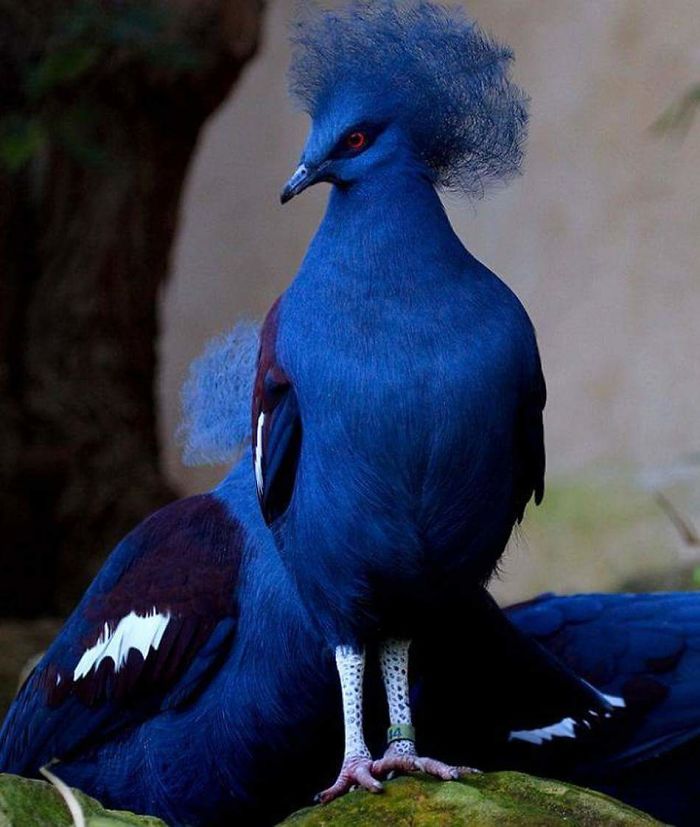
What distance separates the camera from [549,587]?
5246mm

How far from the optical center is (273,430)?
1.90m

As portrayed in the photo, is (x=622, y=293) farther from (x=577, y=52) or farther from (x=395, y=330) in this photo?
(x=395, y=330)

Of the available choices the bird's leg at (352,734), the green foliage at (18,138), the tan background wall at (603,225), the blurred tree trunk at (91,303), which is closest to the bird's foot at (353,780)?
the bird's leg at (352,734)

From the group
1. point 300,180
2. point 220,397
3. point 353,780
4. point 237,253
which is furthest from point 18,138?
point 237,253

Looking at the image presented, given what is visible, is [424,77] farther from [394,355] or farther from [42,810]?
[42,810]

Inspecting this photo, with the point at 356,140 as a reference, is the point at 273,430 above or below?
below

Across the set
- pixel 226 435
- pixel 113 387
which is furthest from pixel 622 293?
pixel 226 435

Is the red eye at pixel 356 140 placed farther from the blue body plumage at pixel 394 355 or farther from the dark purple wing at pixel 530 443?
the dark purple wing at pixel 530 443

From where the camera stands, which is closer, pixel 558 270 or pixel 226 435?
pixel 226 435

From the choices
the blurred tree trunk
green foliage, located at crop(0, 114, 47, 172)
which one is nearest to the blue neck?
green foliage, located at crop(0, 114, 47, 172)

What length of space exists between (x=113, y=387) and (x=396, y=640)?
2346mm

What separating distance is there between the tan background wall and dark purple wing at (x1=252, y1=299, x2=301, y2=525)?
3.72 metres

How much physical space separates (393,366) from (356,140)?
0.30m

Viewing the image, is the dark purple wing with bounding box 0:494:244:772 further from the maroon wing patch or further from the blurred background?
the blurred background
